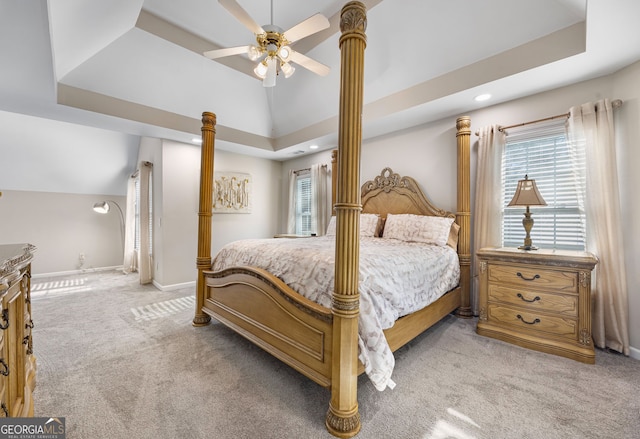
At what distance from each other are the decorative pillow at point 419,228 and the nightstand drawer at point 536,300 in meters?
0.70

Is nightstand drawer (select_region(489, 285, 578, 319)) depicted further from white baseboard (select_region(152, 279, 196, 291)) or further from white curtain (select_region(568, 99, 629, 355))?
white baseboard (select_region(152, 279, 196, 291))

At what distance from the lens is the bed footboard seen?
1603mm

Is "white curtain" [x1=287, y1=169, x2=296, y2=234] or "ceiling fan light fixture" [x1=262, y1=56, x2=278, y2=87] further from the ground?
"ceiling fan light fixture" [x1=262, y1=56, x2=278, y2=87]

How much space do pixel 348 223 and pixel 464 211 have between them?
228 centimetres

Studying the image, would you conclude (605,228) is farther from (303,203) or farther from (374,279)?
(303,203)

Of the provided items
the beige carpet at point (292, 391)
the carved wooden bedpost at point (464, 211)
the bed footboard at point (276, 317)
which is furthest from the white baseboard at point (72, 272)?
the carved wooden bedpost at point (464, 211)

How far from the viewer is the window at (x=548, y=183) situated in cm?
251

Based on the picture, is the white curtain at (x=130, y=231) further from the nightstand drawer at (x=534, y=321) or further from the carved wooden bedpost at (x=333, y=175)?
the nightstand drawer at (x=534, y=321)

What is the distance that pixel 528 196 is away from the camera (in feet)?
7.98

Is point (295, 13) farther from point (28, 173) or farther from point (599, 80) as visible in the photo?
point (28, 173)

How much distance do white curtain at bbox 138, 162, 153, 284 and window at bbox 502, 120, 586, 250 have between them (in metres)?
5.28

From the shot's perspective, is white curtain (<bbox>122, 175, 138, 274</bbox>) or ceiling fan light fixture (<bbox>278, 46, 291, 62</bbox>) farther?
white curtain (<bbox>122, 175, 138, 274</bbox>)

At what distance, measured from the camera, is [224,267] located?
2643mm

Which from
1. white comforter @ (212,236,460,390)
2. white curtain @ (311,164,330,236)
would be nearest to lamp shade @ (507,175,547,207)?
white comforter @ (212,236,460,390)
